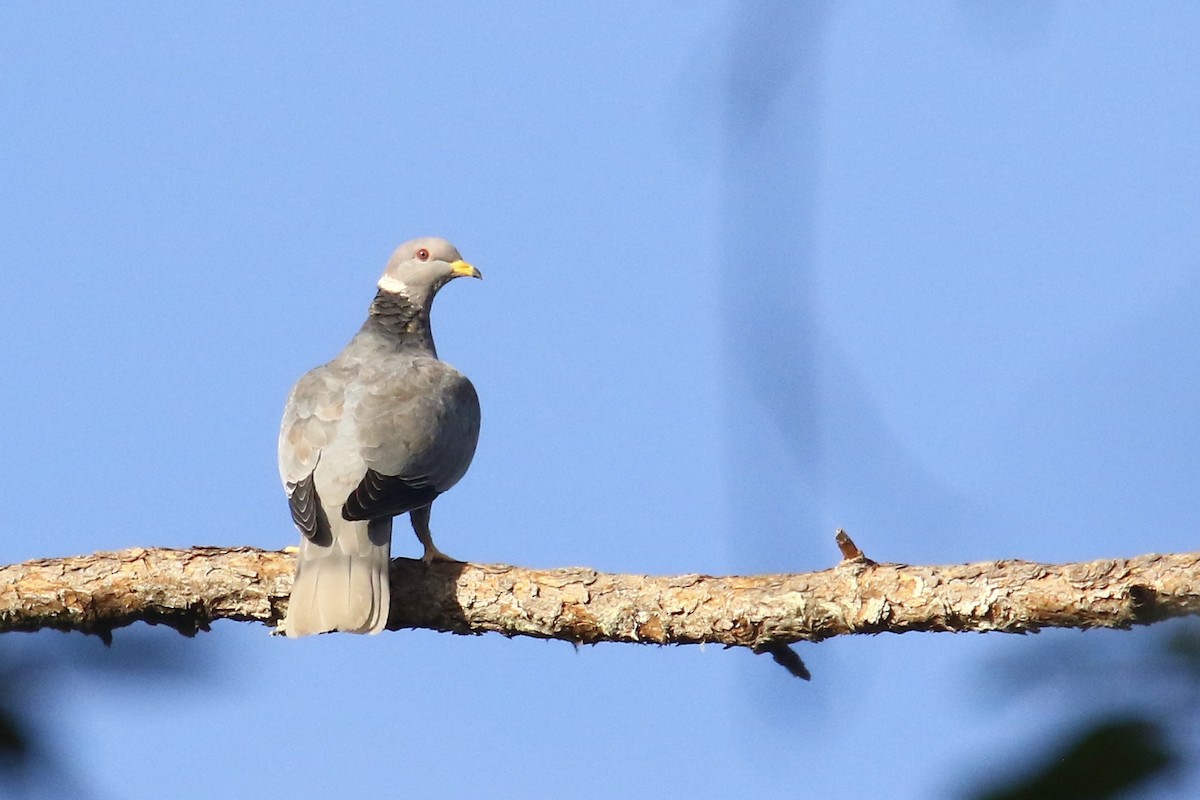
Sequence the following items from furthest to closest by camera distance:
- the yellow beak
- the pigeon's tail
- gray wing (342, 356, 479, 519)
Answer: the yellow beak < gray wing (342, 356, 479, 519) < the pigeon's tail

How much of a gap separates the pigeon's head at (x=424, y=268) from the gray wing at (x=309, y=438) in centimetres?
119

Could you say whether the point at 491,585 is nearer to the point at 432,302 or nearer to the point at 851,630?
the point at 851,630

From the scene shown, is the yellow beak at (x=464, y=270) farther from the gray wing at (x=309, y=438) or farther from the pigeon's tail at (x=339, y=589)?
the pigeon's tail at (x=339, y=589)

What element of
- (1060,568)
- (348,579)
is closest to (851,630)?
(1060,568)

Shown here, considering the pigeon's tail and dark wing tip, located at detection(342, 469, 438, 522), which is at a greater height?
dark wing tip, located at detection(342, 469, 438, 522)

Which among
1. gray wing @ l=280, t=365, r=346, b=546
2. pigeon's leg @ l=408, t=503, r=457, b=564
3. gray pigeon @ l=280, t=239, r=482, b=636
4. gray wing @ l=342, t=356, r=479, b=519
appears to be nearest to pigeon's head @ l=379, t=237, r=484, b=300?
gray pigeon @ l=280, t=239, r=482, b=636

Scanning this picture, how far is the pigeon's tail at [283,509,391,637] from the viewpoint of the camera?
513 centimetres

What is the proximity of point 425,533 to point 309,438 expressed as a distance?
0.66 meters

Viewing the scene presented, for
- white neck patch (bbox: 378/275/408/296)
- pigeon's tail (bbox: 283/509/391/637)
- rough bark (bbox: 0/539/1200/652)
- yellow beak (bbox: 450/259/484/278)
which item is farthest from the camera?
yellow beak (bbox: 450/259/484/278)

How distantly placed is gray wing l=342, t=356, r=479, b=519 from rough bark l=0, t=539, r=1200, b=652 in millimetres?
314

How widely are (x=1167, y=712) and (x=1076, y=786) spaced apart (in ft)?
0.29

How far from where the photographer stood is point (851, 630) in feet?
14.8

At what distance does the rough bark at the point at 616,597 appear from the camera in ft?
13.9

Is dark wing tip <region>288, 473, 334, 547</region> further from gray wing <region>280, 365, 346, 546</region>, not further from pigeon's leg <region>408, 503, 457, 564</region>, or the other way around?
pigeon's leg <region>408, 503, 457, 564</region>
